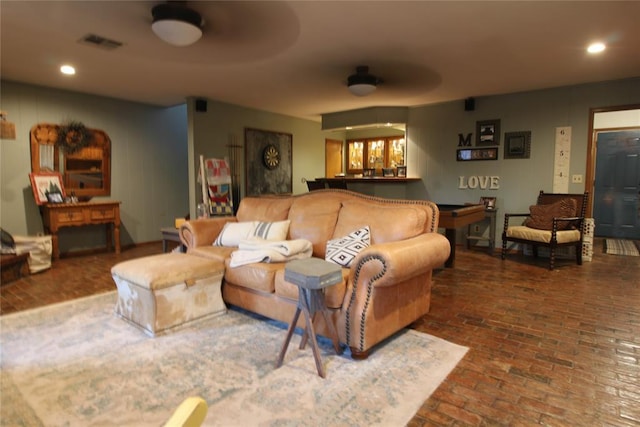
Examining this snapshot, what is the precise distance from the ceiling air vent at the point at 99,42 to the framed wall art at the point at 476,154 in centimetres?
497

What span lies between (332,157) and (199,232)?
18.6ft

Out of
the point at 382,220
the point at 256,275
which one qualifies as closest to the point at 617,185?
the point at 382,220

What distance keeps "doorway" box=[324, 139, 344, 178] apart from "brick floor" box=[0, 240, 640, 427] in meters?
4.50

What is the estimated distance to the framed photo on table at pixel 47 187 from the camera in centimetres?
479

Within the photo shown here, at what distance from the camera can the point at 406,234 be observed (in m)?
2.59

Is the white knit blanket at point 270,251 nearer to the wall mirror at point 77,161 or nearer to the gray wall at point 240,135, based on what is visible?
the gray wall at point 240,135

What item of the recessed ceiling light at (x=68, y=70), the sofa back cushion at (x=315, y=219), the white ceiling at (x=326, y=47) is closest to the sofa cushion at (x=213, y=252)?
the sofa back cushion at (x=315, y=219)

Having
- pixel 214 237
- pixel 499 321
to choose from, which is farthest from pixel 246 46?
pixel 499 321

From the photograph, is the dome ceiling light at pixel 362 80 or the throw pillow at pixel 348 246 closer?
the throw pillow at pixel 348 246

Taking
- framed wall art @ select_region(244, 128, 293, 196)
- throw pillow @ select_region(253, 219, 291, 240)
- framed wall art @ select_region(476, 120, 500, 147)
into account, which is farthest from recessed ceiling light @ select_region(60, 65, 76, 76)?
framed wall art @ select_region(476, 120, 500, 147)

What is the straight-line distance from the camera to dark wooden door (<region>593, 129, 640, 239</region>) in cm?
659

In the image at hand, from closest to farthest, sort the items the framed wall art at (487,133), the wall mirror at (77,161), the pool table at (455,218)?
the pool table at (455,218), the wall mirror at (77,161), the framed wall art at (487,133)

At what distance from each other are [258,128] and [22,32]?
388 cm

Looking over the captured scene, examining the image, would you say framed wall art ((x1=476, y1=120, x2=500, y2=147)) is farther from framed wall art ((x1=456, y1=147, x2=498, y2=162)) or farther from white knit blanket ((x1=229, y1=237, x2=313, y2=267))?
white knit blanket ((x1=229, y1=237, x2=313, y2=267))
